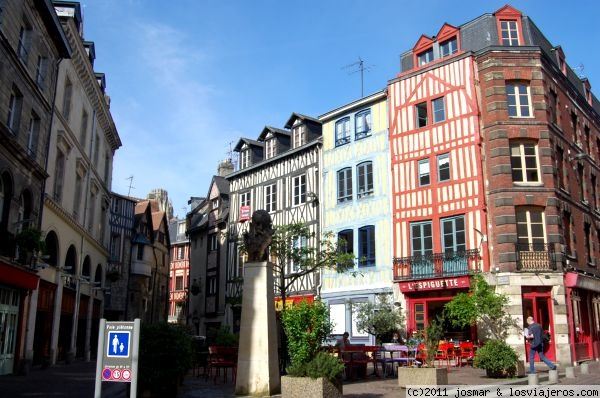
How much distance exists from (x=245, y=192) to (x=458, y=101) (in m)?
12.9

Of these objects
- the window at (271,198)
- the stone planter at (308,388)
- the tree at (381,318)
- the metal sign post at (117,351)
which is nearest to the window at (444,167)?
the tree at (381,318)

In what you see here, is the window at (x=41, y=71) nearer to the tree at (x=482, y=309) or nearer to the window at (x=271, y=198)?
the window at (x=271, y=198)

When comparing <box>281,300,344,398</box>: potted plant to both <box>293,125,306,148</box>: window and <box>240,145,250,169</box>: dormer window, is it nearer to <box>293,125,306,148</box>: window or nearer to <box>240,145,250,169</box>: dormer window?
<box>293,125,306,148</box>: window

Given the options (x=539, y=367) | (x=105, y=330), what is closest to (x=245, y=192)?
(x=539, y=367)

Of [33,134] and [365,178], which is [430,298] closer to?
[365,178]

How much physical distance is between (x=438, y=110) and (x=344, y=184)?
5.01 meters

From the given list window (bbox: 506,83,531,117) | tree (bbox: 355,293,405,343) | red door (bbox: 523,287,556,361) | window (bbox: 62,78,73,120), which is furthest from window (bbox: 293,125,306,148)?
red door (bbox: 523,287,556,361)

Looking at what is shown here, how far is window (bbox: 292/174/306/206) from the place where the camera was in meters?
25.5

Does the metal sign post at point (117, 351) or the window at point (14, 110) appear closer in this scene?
the metal sign post at point (117, 351)

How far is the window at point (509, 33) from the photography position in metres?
20.4

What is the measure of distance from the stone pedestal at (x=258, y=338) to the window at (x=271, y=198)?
17.1m

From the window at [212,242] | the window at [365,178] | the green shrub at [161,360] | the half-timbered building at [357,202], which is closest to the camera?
the green shrub at [161,360]

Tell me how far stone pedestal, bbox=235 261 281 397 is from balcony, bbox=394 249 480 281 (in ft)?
34.6

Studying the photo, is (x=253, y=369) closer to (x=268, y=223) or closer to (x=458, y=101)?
(x=268, y=223)
